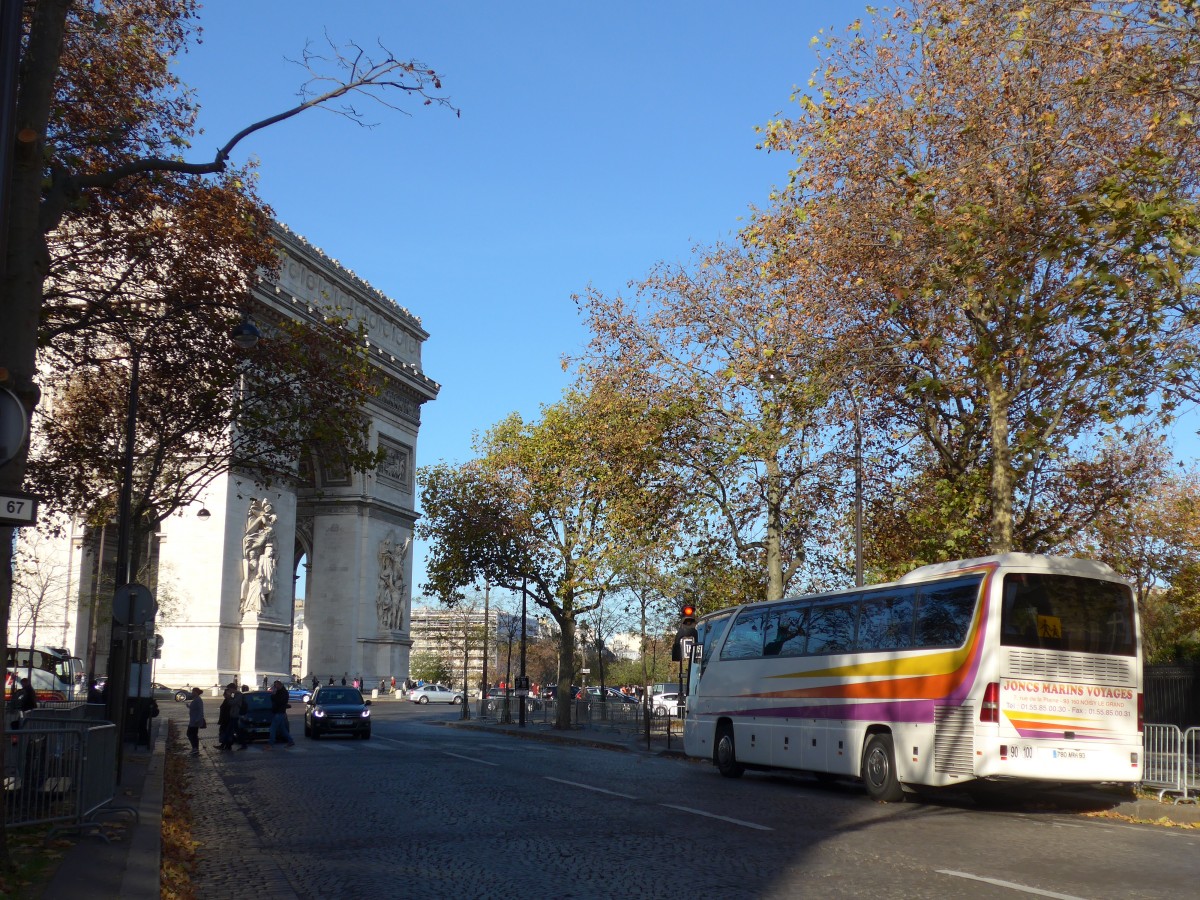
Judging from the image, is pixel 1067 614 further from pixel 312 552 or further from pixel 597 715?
pixel 312 552

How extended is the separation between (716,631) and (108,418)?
535 inches

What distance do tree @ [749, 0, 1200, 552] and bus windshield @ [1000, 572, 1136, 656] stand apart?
2116 mm

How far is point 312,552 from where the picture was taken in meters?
61.2

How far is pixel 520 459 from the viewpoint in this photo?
150 feet

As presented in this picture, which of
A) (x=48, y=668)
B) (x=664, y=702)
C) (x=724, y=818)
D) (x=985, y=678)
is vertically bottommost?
(x=664, y=702)

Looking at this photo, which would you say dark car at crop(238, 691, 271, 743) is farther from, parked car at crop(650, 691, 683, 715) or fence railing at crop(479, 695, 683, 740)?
parked car at crop(650, 691, 683, 715)

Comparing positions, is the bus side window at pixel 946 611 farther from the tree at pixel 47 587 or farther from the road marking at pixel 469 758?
the tree at pixel 47 587

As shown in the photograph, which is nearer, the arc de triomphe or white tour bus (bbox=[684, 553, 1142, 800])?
white tour bus (bbox=[684, 553, 1142, 800])

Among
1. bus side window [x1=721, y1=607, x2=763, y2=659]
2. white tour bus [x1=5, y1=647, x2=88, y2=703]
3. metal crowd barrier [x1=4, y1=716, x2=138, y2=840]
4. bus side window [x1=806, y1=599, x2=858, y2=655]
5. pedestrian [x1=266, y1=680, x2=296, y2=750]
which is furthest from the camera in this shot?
white tour bus [x1=5, y1=647, x2=88, y2=703]

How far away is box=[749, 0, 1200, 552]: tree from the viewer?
16328 mm

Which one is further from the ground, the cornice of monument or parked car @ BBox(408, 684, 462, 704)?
the cornice of monument

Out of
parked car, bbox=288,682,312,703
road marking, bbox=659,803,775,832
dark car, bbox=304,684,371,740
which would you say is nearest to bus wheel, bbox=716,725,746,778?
road marking, bbox=659,803,775,832

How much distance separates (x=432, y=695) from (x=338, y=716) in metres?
42.0

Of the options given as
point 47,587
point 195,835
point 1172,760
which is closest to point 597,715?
point 47,587
